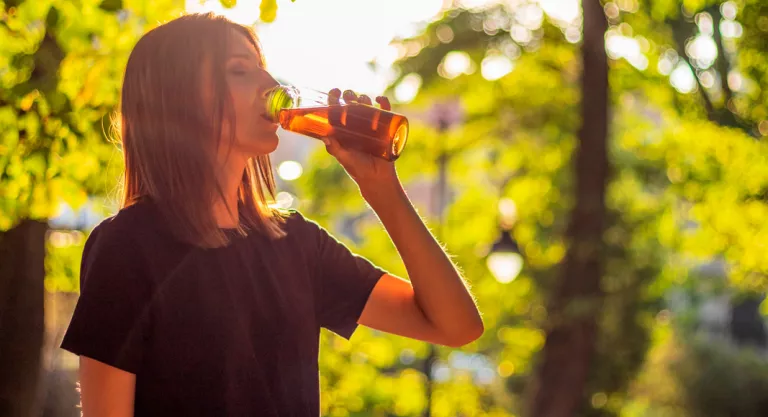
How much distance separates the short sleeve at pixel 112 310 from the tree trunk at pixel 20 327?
8.43 ft

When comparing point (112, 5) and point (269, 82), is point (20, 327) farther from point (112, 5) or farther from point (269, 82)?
point (269, 82)

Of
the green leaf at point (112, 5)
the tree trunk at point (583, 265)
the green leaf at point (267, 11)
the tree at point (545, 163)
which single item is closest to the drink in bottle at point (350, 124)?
the green leaf at point (267, 11)

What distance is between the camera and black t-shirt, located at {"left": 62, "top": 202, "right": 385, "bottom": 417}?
135 centimetres

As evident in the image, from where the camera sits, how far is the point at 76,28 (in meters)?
3.14

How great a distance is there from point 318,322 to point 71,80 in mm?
2542

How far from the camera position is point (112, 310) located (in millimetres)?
1351

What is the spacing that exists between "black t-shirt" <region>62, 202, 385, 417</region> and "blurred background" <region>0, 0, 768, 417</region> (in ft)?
0.98

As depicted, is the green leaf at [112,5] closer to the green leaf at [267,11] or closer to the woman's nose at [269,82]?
the green leaf at [267,11]

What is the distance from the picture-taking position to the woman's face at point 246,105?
5.27 feet

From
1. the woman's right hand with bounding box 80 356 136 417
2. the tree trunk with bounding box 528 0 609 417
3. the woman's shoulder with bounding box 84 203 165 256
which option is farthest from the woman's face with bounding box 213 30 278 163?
the tree trunk with bounding box 528 0 609 417

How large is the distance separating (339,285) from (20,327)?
241 cm

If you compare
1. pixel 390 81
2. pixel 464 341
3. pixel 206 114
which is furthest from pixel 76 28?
pixel 390 81

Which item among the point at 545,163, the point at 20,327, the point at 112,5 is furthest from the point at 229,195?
the point at 545,163

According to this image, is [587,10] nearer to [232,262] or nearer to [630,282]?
[630,282]
